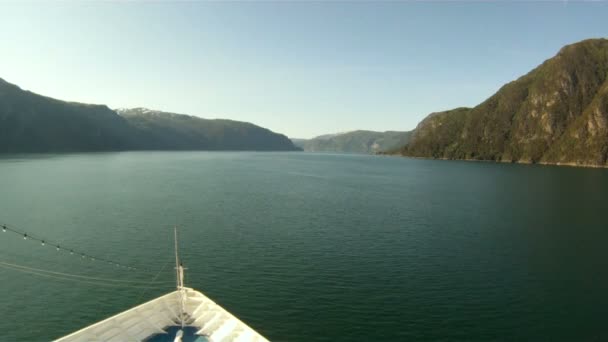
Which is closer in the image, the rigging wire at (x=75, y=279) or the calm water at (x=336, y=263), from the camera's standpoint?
the calm water at (x=336, y=263)

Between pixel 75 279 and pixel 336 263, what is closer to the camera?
pixel 75 279

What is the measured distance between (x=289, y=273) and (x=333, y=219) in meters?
34.3

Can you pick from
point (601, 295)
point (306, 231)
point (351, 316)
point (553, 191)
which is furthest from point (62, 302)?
point (553, 191)

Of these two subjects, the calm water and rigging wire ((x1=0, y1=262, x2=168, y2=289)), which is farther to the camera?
rigging wire ((x1=0, y1=262, x2=168, y2=289))

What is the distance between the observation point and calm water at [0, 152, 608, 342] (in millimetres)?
34594

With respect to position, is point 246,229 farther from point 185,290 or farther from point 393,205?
point 393,205

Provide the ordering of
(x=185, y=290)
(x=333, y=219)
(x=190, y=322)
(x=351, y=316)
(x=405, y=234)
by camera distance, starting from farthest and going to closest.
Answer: (x=333, y=219) < (x=405, y=234) < (x=351, y=316) < (x=185, y=290) < (x=190, y=322)

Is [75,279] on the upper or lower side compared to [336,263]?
upper

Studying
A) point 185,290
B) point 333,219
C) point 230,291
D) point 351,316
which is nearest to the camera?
point 185,290

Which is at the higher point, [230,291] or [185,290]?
[185,290]

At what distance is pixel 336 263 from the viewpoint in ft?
166

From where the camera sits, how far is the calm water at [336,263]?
34.6 meters

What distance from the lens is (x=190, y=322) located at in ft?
100

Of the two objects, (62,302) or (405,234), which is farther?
(405,234)
